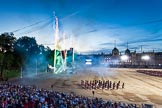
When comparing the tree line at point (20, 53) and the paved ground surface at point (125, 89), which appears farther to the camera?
the tree line at point (20, 53)

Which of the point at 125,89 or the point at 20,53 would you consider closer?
the point at 125,89

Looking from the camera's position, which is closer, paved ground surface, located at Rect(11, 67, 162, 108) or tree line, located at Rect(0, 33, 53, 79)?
paved ground surface, located at Rect(11, 67, 162, 108)

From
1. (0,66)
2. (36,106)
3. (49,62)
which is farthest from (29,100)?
(49,62)

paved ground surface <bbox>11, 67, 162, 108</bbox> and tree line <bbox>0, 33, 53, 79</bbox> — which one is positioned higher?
tree line <bbox>0, 33, 53, 79</bbox>

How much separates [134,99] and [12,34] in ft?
131

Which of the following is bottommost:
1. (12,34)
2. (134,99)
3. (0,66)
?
(134,99)

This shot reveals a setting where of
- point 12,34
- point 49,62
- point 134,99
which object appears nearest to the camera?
point 134,99

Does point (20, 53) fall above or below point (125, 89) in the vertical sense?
above

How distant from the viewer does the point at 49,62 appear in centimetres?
11888

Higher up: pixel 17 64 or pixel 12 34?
pixel 12 34

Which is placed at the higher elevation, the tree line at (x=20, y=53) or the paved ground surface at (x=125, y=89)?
the tree line at (x=20, y=53)

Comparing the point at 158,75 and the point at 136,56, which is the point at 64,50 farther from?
the point at 136,56

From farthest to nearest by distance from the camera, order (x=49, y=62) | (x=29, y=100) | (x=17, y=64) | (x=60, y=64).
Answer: (x=49, y=62) → (x=60, y=64) → (x=17, y=64) → (x=29, y=100)

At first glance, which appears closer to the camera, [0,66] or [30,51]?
[0,66]
